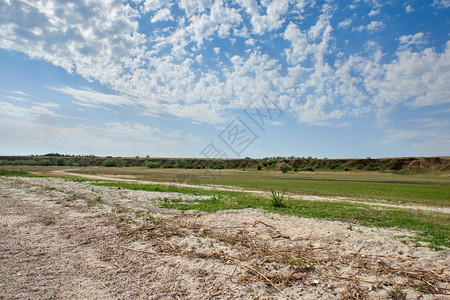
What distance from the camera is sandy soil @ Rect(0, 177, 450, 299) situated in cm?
477

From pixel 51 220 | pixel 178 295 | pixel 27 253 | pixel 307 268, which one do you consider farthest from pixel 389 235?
pixel 51 220

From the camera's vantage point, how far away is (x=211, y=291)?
4812 mm

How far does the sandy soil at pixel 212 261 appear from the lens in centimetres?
477

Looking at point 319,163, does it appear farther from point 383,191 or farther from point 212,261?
point 212,261

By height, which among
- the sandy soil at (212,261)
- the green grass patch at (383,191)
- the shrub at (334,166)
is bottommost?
the green grass patch at (383,191)

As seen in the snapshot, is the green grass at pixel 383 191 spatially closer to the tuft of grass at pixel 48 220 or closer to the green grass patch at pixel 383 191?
the green grass patch at pixel 383 191

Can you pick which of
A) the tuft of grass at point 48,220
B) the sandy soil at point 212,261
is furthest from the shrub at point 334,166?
the tuft of grass at point 48,220

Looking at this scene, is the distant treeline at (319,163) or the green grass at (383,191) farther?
the distant treeline at (319,163)

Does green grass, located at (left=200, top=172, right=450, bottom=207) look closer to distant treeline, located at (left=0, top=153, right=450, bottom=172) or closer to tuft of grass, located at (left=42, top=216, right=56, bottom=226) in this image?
tuft of grass, located at (left=42, top=216, right=56, bottom=226)

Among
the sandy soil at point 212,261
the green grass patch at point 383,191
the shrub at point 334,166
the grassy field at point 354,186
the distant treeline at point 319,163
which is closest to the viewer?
the sandy soil at point 212,261

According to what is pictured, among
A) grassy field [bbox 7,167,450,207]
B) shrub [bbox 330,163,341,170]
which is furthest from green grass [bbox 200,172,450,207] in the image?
shrub [bbox 330,163,341,170]

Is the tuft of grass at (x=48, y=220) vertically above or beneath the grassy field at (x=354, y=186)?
above

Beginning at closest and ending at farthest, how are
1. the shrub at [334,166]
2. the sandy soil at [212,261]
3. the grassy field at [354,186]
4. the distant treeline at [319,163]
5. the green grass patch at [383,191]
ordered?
1. the sandy soil at [212,261]
2. the green grass patch at [383,191]
3. the grassy field at [354,186]
4. the distant treeline at [319,163]
5. the shrub at [334,166]

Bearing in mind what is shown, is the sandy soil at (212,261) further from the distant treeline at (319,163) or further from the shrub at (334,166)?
the shrub at (334,166)
